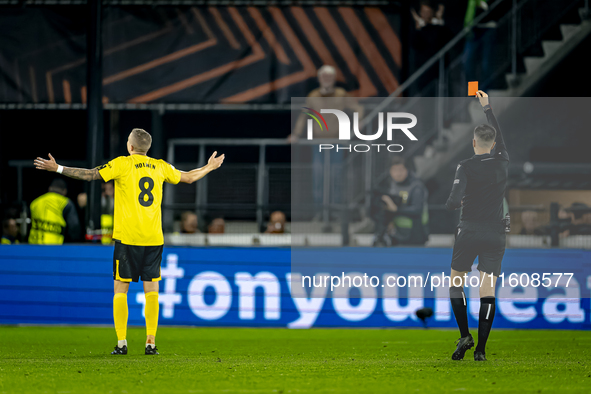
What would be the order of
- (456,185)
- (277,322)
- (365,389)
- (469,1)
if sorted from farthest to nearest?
(469,1) → (277,322) → (456,185) → (365,389)

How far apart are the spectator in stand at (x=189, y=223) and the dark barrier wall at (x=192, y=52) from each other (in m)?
2.63

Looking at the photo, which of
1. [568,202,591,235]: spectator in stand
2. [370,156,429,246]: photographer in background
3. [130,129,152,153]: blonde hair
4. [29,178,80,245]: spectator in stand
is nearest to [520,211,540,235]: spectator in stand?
[568,202,591,235]: spectator in stand

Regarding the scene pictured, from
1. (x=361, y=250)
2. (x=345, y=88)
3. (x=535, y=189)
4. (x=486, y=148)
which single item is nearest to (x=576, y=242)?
(x=535, y=189)

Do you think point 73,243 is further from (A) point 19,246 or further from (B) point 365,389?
(B) point 365,389

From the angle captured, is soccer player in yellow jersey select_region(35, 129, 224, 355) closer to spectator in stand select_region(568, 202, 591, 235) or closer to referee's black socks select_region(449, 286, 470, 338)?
referee's black socks select_region(449, 286, 470, 338)

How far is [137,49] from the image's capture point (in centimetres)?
1271

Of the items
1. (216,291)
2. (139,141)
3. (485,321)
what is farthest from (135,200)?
(485,321)

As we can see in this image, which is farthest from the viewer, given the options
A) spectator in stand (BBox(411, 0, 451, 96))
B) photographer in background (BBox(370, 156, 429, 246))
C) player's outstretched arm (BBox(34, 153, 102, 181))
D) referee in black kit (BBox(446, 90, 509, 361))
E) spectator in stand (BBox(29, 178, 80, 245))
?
spectator in stand (BBox(411, 0, 451, 96))

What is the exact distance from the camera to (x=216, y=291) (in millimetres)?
9328

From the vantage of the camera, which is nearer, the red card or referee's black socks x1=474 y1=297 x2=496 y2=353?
referee's black socks x1=474 y1=297 x2=496 y2=353

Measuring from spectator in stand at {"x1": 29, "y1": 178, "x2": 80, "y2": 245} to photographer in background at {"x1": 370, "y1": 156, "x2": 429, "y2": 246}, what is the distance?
3.94 metres

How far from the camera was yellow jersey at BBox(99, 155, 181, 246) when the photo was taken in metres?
6.64

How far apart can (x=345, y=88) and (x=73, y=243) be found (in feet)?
16.7

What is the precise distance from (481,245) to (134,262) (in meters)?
2.97
